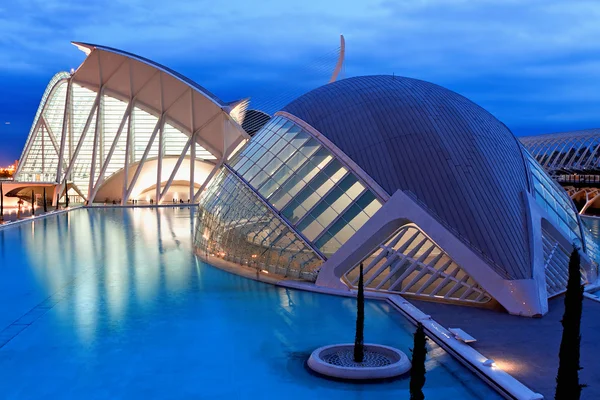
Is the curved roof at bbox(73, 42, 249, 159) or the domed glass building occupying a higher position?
the curved roof at bbox(73, 42, 249, 159)

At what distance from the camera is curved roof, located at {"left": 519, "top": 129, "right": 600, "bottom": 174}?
57.5 metres

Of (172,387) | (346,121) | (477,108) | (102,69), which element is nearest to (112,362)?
(172,387)

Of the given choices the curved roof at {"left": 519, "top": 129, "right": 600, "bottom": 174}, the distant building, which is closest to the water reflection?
the distant building

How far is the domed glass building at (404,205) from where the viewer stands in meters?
14.5

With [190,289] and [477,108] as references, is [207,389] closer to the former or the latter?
[190,289]

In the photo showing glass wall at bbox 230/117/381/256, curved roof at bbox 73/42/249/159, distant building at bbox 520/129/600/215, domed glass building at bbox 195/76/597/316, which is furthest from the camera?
curved roof at bbox 73/42/249/159

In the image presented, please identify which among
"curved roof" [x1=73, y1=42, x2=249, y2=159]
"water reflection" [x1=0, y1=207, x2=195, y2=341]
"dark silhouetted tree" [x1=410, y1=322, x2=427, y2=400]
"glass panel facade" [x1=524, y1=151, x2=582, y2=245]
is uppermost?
"curved roof" [x1=73, y1=42, x2=249, y2=159]

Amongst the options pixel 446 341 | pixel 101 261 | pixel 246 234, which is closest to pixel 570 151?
pixel 246 234

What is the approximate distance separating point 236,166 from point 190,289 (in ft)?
21.8

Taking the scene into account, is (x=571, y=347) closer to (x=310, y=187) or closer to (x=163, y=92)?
(x=310, y=187)

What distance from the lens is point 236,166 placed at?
21.8 m

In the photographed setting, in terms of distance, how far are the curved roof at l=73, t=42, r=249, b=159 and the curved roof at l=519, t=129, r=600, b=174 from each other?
3071 cm

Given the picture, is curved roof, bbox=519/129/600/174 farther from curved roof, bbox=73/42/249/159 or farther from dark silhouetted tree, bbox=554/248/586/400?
dark silhouetted tree, bbox=554/248/586/400

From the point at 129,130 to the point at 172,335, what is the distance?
143ft
